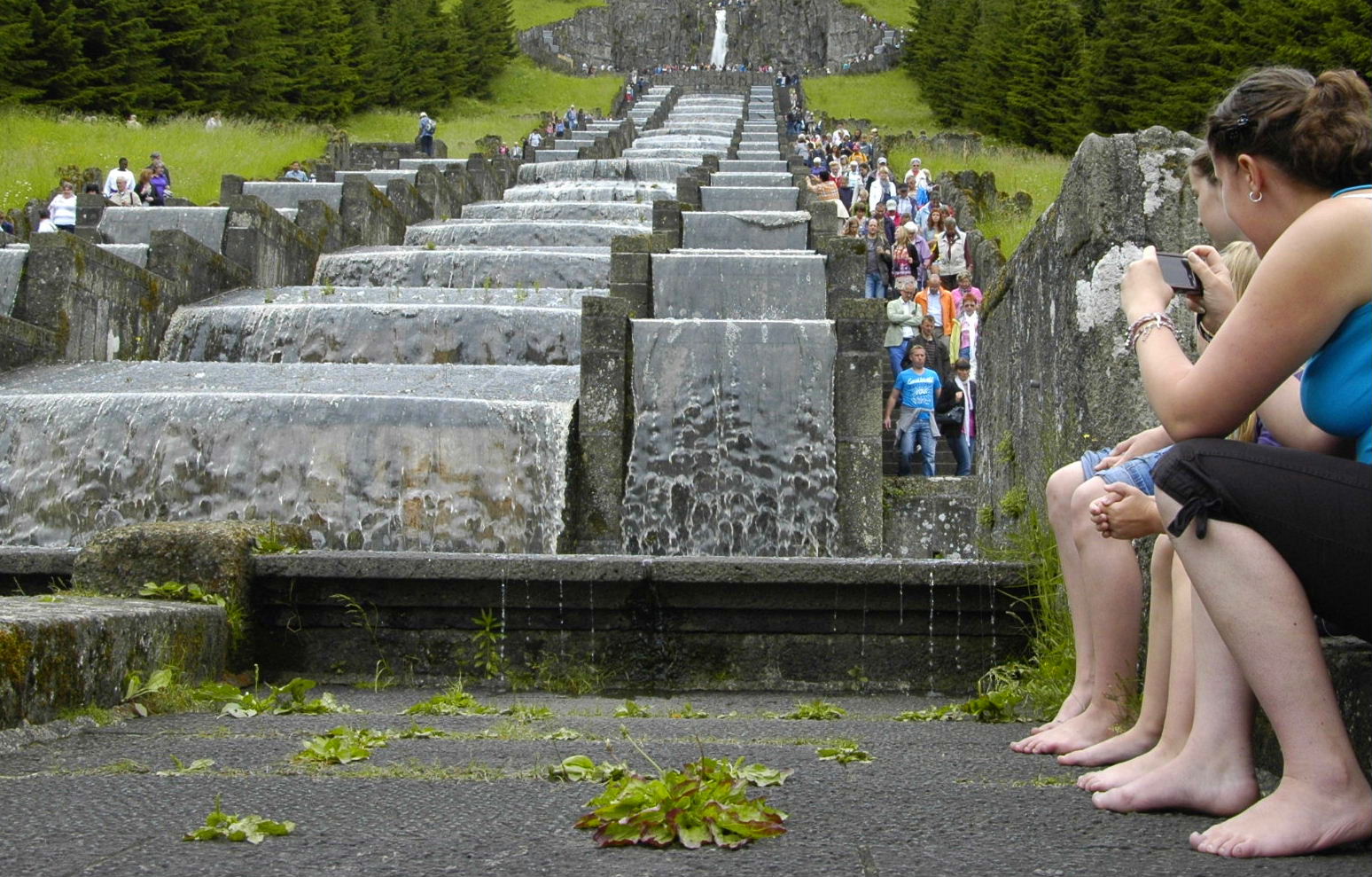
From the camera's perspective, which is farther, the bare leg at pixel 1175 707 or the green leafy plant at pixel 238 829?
the bare leg at pixel 1175 707

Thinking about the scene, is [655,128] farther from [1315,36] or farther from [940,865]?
A: [940,865]

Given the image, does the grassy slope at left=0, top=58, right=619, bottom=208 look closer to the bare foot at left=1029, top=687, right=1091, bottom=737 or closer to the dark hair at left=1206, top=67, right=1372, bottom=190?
the bare foot at left=1029, top=687, right=1091, bottom=737

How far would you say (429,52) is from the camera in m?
66.9

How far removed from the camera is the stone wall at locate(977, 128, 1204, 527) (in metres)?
5.09

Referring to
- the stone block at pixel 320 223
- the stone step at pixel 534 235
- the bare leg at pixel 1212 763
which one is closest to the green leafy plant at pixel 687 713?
the bare leg at pixel 1212 763

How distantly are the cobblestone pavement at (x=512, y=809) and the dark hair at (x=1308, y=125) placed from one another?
1.31 metres

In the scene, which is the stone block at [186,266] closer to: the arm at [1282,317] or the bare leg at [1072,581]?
the bare leg at [1072,581]

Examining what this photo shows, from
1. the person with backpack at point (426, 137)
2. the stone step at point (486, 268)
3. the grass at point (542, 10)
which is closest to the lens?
the stone step at point (486, 268)

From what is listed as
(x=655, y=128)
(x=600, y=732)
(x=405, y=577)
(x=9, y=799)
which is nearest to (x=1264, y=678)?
(x=600, y=732)

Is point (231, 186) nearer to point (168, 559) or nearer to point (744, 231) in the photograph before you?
point (744, 231)

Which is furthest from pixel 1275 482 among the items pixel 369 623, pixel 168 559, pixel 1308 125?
pixel 168 559

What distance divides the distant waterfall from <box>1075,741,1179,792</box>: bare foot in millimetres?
89448

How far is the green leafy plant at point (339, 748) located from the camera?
384 centimetres

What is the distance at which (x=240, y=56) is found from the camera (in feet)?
170
